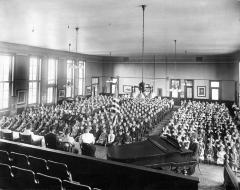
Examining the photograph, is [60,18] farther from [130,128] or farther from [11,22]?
[130,128]

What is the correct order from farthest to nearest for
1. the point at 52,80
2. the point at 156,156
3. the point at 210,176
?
1. the point at 52,80
2. the point at 210,176
3. the point at 156,156

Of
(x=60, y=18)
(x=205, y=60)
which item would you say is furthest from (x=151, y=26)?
(x=205, y=60)

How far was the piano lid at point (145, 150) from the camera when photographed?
731cm

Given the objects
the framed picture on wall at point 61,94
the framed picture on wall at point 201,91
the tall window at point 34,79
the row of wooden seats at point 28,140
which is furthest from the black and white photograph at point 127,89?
the row of wooden seats at point 28,140

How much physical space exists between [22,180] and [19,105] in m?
16.6

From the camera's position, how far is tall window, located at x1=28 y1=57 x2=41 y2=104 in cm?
2233

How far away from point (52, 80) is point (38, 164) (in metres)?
19.9

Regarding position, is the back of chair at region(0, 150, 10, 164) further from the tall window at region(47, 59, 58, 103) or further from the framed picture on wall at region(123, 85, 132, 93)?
the framed picture on wall at region(123, 85, 132, 93)

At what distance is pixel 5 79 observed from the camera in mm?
19656

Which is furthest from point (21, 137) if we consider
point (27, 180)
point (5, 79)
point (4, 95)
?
point (5, 79)

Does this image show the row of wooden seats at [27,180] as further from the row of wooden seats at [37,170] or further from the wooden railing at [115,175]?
the wooden railing at [115,175]

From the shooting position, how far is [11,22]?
1089 centimetres

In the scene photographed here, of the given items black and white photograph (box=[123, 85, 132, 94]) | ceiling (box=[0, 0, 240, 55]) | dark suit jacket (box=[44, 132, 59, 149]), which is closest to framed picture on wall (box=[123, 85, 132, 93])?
black and white photograph (box=[123, 85, 132, 94])

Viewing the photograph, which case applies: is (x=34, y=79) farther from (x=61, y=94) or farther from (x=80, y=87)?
(x=80, y=87)
